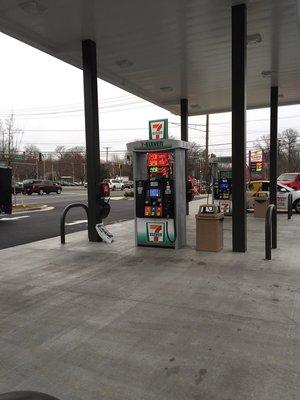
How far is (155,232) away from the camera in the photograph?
894 cm

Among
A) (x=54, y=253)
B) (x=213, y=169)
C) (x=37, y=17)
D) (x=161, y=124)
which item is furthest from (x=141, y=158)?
(x=213, y=169)

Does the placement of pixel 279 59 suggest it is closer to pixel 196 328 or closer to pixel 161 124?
pixel 161 124

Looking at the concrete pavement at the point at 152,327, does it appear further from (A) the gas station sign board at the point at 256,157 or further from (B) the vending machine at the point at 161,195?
(A) the gas station sign board at the point at 256,157

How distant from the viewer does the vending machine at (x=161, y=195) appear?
867cm

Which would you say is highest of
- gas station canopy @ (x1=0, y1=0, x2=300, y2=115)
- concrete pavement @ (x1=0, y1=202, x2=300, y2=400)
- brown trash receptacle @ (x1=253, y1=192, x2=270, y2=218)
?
gas station canopy @ (x1=0, y1=0, x2=300, y2=115)

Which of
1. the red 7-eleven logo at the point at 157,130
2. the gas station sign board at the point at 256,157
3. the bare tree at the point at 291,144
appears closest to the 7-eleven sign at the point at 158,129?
the red 7-eleven logo at the point at 157,130

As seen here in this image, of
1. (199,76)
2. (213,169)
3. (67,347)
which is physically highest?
(199,76)

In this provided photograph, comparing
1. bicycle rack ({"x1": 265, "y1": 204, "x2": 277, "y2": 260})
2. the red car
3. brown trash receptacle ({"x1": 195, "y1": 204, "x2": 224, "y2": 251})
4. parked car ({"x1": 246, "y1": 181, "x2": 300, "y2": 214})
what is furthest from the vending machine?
the red car

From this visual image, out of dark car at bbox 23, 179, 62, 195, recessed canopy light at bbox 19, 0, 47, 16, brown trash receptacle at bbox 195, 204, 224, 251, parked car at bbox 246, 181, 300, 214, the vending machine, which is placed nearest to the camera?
recessed canopy light at bbox 19, 0, 47, 16

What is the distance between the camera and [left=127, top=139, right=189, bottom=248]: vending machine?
867 centimetres

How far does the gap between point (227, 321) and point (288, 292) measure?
1486mm

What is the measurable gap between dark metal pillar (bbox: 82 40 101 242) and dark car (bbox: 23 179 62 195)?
1486 inches

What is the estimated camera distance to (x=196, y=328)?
436 cm

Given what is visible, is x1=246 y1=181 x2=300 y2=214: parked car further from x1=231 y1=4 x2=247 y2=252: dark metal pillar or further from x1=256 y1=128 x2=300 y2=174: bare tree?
x1=256 y1=128 x2=300 y2=174: bare tree
